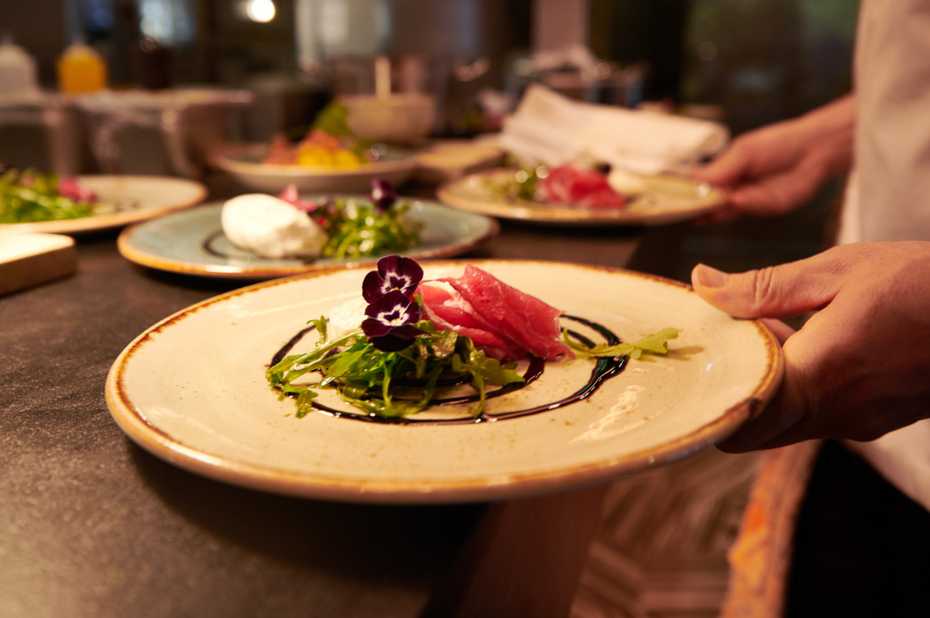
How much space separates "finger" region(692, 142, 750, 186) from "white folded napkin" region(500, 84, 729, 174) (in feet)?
0.27

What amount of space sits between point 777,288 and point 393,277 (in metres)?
0.39

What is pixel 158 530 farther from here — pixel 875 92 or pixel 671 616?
pixel 671 616

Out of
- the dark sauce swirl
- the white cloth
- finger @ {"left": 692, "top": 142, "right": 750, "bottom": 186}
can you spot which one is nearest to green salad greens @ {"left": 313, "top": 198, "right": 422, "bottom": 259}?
the dark sauce swirl

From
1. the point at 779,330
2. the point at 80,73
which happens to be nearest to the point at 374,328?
the point at 779,330

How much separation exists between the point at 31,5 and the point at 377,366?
3.73 metres

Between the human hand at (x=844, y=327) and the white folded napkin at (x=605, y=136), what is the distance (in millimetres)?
1194

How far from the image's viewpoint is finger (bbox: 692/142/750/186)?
2.00 m

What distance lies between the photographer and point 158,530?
53cm

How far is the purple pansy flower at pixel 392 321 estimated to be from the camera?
72cm

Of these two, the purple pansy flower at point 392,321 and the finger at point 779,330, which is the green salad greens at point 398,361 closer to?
the purple pansy flower at point 392,321

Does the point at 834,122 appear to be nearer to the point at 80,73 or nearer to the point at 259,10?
the point at 80,73

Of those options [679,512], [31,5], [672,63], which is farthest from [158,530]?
[672,63]

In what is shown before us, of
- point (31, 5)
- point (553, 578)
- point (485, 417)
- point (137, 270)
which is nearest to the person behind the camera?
point (485, 417)

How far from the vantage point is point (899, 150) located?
122cm
